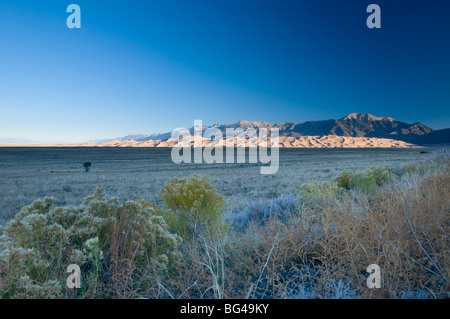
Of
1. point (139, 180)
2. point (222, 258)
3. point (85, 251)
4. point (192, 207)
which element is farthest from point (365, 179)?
point (139, 180)

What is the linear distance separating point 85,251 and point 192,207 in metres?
2.24

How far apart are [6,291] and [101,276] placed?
775 millimetres

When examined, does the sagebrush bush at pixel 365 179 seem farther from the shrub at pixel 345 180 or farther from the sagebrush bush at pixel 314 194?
the sagebrush bush at pixel 314 194

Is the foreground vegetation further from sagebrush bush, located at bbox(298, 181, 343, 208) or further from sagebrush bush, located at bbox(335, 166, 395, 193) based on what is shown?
sagebrush bush, located at bbox(335, 166, 395, 193)

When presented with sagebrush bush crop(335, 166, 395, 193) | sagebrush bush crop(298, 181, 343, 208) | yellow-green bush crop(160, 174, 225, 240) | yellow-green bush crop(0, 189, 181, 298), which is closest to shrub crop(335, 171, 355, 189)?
sagebrush bush crop(335, 166, 395, 193)

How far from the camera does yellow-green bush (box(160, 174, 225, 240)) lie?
4.38 meters

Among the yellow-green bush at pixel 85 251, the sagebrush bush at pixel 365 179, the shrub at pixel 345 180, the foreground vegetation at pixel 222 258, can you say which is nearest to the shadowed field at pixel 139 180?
the yellow-green bush at pixel 85 251

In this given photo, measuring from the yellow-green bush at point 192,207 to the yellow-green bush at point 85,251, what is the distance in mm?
1282

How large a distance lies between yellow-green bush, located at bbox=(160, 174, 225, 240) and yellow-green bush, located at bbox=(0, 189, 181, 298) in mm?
1282
